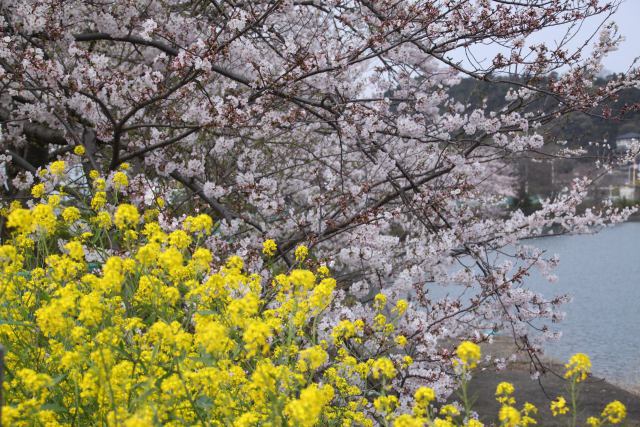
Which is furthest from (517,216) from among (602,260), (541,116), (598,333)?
(602,260)

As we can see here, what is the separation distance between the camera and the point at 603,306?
18062 mm

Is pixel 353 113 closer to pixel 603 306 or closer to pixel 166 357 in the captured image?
pixel 166 357

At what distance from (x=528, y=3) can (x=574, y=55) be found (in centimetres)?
47

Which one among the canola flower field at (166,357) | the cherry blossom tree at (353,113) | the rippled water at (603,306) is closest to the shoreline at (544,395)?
the rippled water at (603,306)

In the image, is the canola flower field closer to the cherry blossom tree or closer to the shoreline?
the cherry blossom tree

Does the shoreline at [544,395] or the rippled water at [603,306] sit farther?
the rippled water at [603,306]

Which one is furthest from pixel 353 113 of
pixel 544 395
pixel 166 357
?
pixel 544 395

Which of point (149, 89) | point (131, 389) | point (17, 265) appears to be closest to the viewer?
point (131, 389)

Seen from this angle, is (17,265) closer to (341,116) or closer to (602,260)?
(341,116)

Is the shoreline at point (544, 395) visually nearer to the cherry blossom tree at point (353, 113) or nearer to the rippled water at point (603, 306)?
the rippled water at point (603, 306)

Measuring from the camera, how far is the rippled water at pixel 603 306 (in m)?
12.8

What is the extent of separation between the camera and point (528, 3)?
4645 mm

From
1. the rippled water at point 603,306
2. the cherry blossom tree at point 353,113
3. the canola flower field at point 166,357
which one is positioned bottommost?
the canola flower field at point 166,357

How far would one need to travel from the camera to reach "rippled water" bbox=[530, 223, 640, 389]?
1276 centimetres
